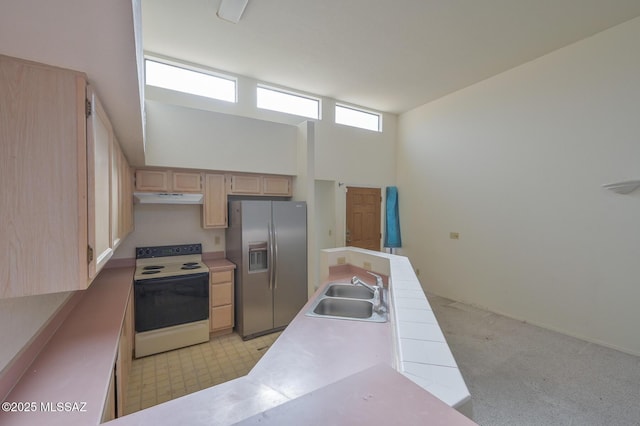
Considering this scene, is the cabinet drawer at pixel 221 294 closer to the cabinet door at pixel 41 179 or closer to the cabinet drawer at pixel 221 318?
the cabinet drawer at pixel 221 318

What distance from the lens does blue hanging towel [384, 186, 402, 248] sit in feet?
17.8

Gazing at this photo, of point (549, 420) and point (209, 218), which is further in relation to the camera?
point (209, 218)

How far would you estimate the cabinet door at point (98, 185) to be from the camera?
1116 millimetres

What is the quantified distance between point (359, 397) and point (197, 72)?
4.34 meters

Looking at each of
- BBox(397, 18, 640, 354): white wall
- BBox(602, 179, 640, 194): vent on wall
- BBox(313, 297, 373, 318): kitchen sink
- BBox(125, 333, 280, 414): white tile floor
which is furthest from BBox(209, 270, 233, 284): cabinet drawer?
BBox(602, 179, 640, 194): vent on wall

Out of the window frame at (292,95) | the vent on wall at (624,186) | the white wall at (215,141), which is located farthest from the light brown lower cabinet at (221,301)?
the vent on wall at (624,186)

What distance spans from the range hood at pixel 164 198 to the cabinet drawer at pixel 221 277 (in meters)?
0.93

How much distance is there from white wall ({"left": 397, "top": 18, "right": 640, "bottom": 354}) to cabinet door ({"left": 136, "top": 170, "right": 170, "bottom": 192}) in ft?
14.1

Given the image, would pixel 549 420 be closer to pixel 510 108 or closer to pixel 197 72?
pixel 510 108

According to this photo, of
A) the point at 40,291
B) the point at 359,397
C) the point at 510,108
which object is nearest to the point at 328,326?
the point at 359,397

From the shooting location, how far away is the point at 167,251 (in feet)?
11.3

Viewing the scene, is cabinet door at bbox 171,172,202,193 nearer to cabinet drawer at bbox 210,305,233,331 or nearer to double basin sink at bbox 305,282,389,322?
cabinet drawer at bbox 210,305,233,331

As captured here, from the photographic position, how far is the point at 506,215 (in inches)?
152

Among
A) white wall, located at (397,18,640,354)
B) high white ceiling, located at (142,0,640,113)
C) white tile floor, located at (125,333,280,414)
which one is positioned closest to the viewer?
white tile floor, located at (125,333,280,414)
